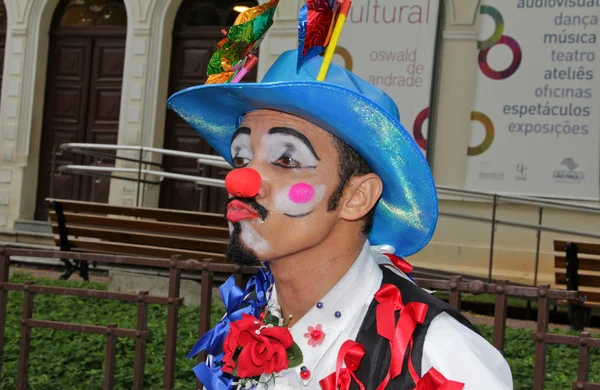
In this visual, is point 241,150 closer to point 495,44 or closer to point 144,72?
point 495,44

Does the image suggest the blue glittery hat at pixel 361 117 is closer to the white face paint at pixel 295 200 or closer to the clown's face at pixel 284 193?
the clown's face at pixel 284 193

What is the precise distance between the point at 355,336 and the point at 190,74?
1228 centimetres

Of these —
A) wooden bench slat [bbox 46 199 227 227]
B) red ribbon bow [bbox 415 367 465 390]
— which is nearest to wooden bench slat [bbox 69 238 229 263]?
wooden bench slat [bbox 46 199 227 227]

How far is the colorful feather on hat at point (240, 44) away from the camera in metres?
2.27

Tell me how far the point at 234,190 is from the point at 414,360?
0.54 m

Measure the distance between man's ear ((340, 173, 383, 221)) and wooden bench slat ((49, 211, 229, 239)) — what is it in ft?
20.3

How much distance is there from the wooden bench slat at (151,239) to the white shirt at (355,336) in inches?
246

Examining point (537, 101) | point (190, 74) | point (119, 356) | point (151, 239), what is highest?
point (190, 74)

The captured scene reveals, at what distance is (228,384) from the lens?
7.62 ft

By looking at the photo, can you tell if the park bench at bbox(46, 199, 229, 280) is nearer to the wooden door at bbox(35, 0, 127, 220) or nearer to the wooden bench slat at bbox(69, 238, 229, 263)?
the wooden bench slat at bbox(69, 238, 229, 263)

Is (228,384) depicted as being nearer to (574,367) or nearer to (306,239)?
(306,239)

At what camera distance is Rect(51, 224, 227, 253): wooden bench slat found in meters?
8.54

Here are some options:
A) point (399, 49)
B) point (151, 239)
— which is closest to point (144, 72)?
point (399, 49)

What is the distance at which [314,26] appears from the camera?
212 centimetres
